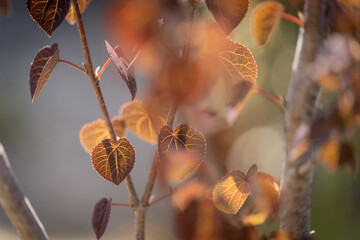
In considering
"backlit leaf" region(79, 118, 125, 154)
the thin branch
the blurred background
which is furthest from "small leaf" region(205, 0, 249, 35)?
the blurred background

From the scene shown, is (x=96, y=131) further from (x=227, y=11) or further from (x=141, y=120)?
(x=227, y=11)

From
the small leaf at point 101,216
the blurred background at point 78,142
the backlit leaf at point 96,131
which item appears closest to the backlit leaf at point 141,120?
the backlit leaf at point 96,131

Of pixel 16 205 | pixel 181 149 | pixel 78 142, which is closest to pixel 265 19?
pixel 181 149

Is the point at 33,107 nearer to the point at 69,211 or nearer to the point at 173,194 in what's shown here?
the point at 69,211

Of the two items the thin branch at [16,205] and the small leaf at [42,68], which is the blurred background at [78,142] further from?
the small leaf at [42,68]

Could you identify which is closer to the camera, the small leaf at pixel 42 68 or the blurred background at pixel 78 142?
the small leaf at pixel 42 68

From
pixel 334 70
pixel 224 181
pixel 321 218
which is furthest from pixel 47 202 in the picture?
pixel 334 70

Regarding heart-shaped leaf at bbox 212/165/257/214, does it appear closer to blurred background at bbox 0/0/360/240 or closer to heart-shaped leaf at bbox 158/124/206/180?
heart-shaped leaf at bbox 158/124/206/180
